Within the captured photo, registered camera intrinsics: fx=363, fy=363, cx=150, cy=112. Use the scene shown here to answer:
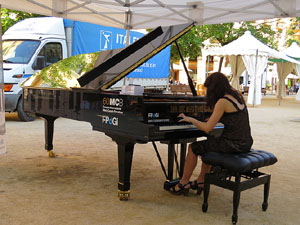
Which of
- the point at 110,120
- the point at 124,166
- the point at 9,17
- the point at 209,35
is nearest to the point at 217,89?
the point at 110,120

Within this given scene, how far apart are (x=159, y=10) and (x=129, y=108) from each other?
4.83 metres

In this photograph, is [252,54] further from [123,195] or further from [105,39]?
[123,195]

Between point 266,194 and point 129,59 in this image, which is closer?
point 266,194

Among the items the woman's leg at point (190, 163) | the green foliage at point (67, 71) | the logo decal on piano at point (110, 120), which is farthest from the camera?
the green foliage at point (67, 71)

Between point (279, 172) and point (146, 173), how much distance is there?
2010 mm

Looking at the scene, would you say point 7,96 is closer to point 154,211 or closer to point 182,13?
point 182,13

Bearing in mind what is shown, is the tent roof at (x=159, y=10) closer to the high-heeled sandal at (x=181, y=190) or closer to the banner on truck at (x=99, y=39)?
the banner on truck at (x=99, y=39)

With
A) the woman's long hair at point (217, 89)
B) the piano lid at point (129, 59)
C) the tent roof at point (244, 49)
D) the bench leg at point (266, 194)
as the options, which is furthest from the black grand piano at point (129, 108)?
the tent roof at point (244, 49)

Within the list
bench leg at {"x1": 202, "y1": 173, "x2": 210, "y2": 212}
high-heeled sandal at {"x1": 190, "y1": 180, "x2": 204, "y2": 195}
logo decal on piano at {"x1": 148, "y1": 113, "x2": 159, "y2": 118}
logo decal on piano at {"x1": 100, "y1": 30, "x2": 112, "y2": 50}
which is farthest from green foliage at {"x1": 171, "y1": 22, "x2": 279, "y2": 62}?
bench leg at {"x1": 202, "y1": 173, "x2": 210, "y2": 212}

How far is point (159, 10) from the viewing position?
25.6ft

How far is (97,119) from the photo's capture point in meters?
3.85

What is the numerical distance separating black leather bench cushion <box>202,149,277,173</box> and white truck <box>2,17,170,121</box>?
682 cm

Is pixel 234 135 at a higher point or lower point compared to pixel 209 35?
lower

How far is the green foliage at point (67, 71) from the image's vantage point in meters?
4.88
